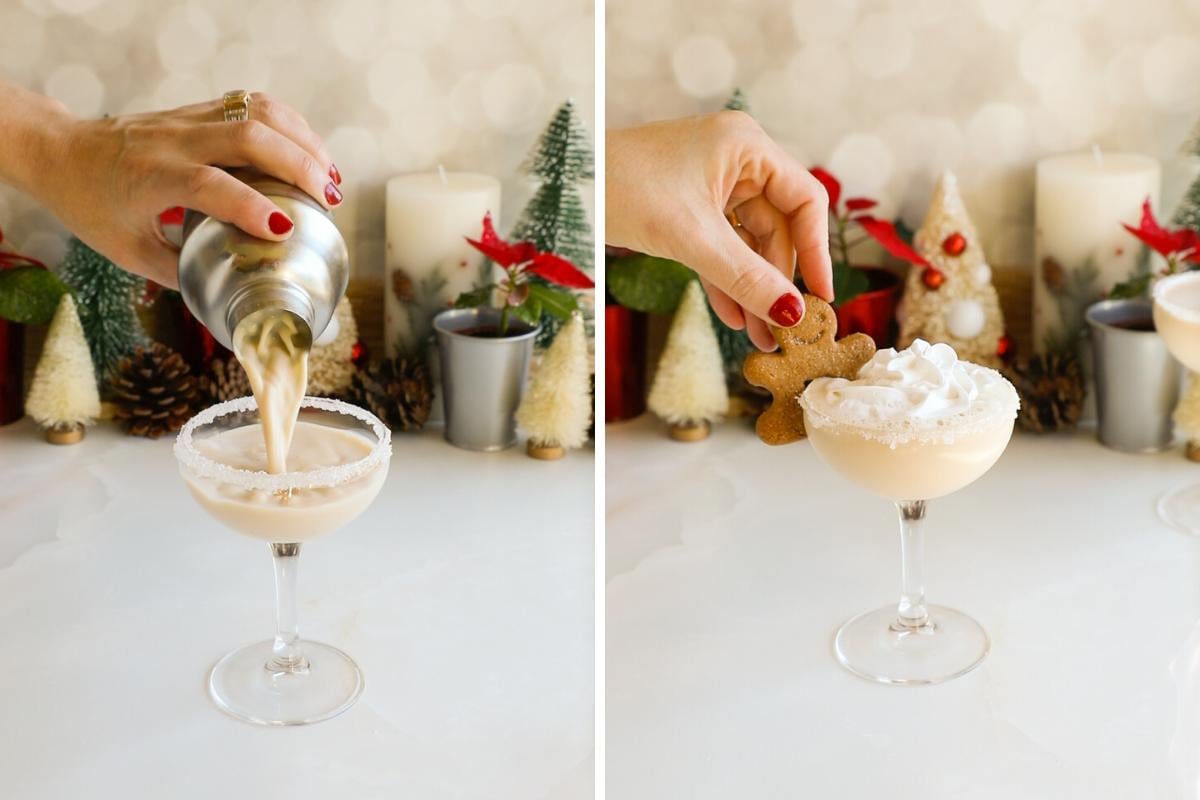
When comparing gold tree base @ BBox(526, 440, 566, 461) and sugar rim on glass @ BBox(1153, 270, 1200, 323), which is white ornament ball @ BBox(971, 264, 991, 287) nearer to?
sugar rim on glass @ BBox(1153, 270, 1200, 323)

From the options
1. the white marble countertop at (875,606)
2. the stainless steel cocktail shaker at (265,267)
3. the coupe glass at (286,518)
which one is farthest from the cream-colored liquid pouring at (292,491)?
the white marble countertop at (875,606)

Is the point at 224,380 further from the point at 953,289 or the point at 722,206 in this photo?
the point at 953,289

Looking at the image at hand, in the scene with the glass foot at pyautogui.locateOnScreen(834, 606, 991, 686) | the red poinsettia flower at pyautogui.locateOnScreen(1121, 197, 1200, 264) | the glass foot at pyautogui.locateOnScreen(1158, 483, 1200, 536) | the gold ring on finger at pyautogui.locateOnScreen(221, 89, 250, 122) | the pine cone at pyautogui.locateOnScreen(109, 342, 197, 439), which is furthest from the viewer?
the pine cone at pyautogui.locateOnScreen(109, 342, 197, 439)

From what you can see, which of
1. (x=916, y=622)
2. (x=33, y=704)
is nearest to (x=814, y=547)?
A: (x=916, y=622)

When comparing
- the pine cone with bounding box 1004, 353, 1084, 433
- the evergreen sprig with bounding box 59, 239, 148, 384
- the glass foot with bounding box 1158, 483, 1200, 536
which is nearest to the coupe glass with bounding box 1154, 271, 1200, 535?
the glass foot with bounding box 1158, 483, 1200, 536

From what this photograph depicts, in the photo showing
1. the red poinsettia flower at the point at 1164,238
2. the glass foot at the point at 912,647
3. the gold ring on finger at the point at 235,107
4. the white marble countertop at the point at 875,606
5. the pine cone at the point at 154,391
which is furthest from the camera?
the pine cone at the point at 154,391

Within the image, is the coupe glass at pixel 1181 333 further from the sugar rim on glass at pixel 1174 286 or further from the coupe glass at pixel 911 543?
the coupe glass at pixel 911 543
